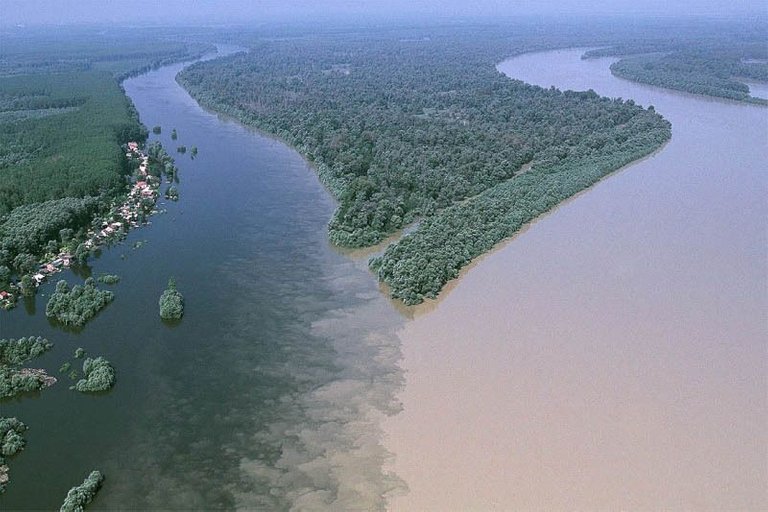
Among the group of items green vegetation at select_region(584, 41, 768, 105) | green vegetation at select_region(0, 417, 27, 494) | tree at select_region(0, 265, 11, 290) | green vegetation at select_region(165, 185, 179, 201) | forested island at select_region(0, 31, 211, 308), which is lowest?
green vegetation at select_region(584, 41, 768, 105)

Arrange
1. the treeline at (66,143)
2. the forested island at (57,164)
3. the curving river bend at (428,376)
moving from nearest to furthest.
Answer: the curving river bend at (428,376)
the forested island at (57,164)
the treeline at (66,143)

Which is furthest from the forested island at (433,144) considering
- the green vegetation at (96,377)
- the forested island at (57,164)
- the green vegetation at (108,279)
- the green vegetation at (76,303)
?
the forested island at (57,164)

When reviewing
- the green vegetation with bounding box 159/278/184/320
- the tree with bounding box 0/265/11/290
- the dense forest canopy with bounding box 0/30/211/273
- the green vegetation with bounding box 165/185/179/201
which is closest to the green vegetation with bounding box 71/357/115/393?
the green vegetation with bounding box 159/278/184/320

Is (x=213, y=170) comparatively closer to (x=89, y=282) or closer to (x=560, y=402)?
(x=89, y=282)

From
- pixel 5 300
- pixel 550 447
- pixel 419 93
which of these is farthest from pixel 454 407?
pixel 419 93

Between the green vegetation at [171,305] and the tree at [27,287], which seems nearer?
the green vegetation at [171,305]

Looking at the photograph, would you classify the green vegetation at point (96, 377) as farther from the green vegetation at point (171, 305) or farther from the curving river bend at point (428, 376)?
the green vegetation at point (171, 305)

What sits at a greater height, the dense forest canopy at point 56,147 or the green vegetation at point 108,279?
the dense forest canopy at point 56,147

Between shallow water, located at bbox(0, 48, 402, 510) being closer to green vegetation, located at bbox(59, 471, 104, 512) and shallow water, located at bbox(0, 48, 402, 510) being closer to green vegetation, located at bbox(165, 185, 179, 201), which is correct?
green vegetation, located at bbox(59, 471, 104, 512)
